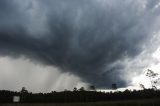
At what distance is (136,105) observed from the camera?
67.1 m

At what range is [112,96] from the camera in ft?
286

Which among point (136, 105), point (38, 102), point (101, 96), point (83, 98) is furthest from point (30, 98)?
point (136, 105)

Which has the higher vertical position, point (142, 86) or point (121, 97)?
point (142, 86)

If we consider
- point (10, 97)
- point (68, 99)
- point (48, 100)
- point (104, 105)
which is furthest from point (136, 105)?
point (10, 97)

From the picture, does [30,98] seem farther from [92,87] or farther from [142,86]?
[142,86]

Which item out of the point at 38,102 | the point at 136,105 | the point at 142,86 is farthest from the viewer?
the point at 142,86

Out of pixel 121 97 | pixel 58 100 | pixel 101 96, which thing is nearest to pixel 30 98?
pixel 58 100

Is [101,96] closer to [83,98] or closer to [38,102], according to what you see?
[83,98]

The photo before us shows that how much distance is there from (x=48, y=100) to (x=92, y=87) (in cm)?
3910

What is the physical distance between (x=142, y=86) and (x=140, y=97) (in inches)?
1313

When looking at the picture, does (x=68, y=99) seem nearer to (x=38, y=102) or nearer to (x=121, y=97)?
(x=38, y=102)

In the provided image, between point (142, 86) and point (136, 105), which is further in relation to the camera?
point (142, 86)

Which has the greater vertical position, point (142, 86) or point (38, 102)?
point (142, 86)

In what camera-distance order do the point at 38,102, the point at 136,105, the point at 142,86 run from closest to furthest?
the point at 136,105
the point at 38,102
the point at 142,86
